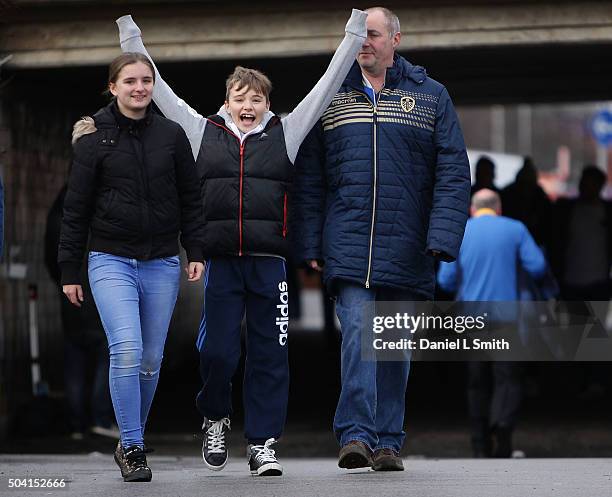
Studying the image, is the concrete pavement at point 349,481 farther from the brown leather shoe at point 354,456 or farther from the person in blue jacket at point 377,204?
the person in blue jacket at point 377,204

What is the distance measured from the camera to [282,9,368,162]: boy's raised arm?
25.0 ft

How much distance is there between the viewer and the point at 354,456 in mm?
7559

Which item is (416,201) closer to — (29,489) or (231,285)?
(231,285)

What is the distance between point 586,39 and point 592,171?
9.58 feet

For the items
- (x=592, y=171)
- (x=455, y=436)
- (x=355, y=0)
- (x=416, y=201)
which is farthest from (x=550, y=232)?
(x=416, y=201)

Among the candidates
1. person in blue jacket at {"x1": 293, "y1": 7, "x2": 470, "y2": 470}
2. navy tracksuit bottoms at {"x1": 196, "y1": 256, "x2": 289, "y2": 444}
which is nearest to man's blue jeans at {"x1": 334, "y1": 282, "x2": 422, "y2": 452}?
person in blue jacket at {"x1": 293, "y1": 7, "x2": 470, "y2": 470}

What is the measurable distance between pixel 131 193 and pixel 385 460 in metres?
1.72

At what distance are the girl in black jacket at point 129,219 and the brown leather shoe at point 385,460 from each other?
108 cm

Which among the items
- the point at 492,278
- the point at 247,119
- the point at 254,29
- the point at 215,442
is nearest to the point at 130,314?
the point at 215,442

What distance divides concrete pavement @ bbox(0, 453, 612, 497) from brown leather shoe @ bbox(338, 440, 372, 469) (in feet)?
0.22

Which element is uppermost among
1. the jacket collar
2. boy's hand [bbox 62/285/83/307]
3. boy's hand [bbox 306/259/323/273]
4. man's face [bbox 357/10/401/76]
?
man's face [bbox 357/10/401/76]

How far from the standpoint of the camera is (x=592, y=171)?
1455cm

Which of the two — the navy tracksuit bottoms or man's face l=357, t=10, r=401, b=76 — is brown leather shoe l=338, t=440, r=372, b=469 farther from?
man's face l=357, t=10, r=401, b=76

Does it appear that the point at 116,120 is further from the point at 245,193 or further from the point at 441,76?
the point at 441,76
